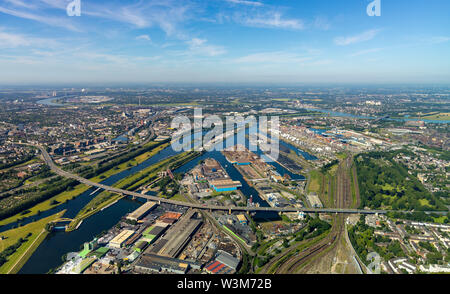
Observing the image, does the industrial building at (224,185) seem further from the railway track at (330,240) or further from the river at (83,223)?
the railway track at (330,240)

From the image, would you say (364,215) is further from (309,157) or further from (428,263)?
(309,157)

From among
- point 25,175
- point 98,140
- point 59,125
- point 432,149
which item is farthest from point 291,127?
point 59,125

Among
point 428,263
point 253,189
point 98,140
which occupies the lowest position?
point 428,263

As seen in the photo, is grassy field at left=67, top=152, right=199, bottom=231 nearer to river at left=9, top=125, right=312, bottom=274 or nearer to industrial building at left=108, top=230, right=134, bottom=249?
river at left=9, top=125, right=312, bottom=274

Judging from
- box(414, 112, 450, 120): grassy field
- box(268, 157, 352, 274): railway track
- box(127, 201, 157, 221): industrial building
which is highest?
box(414, 112, 450, 120): grassy field

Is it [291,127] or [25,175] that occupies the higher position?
[291,127]

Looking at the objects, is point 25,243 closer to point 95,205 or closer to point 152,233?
point 95,205

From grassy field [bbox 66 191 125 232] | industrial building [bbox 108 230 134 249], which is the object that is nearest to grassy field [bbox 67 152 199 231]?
grassy field [bbox 66 191 125 232]
